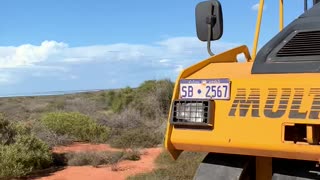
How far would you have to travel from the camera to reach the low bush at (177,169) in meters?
10.8

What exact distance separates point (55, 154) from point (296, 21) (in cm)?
1082

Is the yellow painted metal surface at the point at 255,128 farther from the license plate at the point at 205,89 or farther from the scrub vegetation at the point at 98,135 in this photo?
the scrub vegetation at the point at 98,135

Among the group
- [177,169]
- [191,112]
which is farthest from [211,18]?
[177,169]

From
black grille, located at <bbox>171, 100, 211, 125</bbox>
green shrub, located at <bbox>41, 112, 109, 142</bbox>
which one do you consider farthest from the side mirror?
green shrub, located at <bbox>41, 112, 109, 142</bbox>

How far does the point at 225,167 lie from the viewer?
3.61 m

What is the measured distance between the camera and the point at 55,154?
1380 cm

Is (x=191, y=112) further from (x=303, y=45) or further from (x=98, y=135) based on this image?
(x=98, y=135)

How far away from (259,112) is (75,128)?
48.9ft

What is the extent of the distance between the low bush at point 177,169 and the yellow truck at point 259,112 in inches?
278

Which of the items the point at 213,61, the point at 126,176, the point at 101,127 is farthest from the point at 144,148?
the point at 213,61

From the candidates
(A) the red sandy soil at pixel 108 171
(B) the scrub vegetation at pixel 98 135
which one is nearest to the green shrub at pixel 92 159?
(B) the scrub vegetation at pixel 98 135

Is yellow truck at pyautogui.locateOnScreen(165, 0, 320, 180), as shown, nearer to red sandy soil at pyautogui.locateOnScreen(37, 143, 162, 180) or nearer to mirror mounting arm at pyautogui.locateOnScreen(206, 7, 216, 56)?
mirror mounting arm at pyautogui.locateOnScreen(206, 7, 216, 56)

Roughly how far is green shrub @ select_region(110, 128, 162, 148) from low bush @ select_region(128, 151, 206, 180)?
303 cm

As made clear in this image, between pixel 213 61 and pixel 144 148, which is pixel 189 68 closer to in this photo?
pixel 213 61
